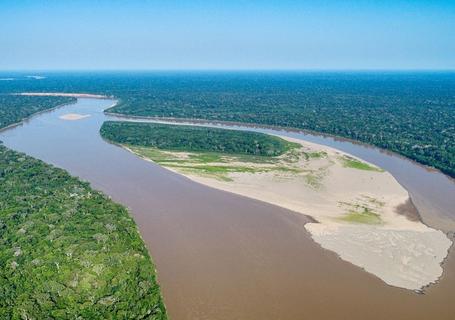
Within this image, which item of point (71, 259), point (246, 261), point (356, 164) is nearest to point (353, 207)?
point (246, 261)

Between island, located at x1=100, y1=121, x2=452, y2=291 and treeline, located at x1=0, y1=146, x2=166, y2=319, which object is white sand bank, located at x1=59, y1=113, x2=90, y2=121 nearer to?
island, located at x1=100, y1=121, x2=452, y2=291

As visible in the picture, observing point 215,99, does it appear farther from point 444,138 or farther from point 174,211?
point 174,211

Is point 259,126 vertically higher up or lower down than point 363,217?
higher up

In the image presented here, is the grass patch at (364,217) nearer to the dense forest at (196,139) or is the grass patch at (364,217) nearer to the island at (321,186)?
the island at (321,186)

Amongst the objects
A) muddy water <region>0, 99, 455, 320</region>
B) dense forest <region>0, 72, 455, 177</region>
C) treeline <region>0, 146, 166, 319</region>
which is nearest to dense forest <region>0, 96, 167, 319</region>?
treeline <region>0, 146, 166, 319</region>

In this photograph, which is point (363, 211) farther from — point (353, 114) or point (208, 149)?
point (353, 114)

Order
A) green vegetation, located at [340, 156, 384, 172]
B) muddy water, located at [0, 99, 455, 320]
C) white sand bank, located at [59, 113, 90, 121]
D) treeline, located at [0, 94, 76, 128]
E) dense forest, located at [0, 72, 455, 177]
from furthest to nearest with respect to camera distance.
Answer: white sand bank, located at [59, 113, 90, 121], treeline, located at [0, 94, 76, 128], dense forest, located at [0, 72, 455, 177], green vegetation, located at [340, 156, 384, 172], muddy water, located at [0, 99, 455, 320]
